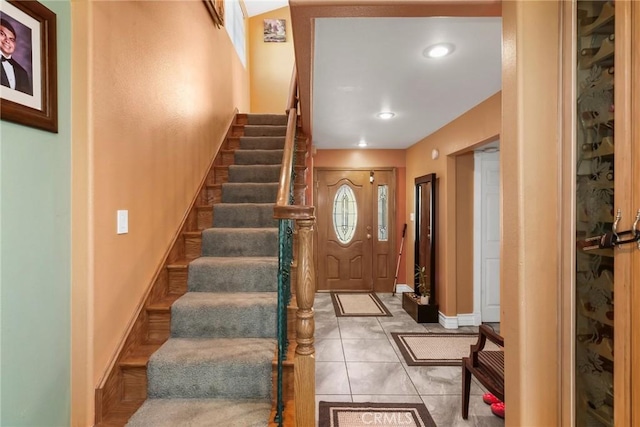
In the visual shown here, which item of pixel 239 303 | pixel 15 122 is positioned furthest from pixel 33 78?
pixel 239 303

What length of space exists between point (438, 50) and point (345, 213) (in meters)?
4.02

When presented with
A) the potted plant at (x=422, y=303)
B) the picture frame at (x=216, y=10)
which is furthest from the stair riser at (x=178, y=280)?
the potted plant at (x=422, y=303)

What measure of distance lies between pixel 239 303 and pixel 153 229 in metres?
0.74

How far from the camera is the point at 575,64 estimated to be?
1.18 meters

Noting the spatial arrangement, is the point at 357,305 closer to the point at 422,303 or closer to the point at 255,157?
the point at 422,303

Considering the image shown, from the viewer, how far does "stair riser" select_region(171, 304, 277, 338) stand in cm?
215

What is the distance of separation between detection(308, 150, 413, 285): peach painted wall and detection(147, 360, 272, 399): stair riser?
4.40 meters

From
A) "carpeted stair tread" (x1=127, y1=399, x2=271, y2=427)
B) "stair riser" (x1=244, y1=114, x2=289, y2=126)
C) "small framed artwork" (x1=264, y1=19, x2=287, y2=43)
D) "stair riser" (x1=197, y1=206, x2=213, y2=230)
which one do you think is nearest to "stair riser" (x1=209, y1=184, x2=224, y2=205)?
"stair riser" (x1=197, y1=206, x2=213, y2=230)

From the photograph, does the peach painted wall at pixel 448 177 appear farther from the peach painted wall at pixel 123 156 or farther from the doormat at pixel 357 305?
the peach painted wall at pixel 123 156

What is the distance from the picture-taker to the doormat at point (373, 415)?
2309mm

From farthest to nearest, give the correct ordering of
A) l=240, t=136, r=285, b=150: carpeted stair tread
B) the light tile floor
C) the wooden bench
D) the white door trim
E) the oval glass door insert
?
1. the oval glass door insert
2. the white door trim
3. l=240, t=136, r=285, b=150: carpeted stair tread
4. the light tile floor
5. the wooden bench

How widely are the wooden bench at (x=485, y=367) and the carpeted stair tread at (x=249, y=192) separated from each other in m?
2.04

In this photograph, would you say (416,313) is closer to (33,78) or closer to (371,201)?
(371,201)

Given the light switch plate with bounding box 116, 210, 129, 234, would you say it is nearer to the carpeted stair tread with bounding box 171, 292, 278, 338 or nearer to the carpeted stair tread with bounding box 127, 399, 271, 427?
the carpeted stair tread with bounding box 171, 292, 278, 338
